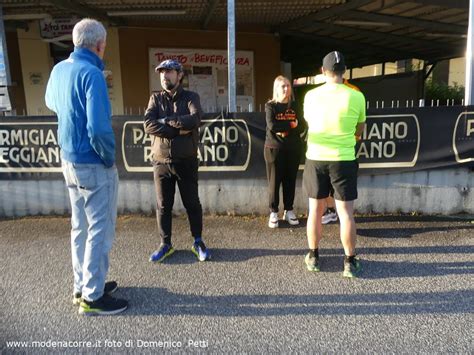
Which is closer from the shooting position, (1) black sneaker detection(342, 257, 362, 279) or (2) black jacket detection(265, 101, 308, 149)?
(1) black sneaker detection(342, 257, 362, 279)

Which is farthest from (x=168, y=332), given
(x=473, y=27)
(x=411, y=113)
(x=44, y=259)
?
(x=473, y=27)

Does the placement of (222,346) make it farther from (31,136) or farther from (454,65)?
(454,65)

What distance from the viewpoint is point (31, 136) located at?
5148 mm

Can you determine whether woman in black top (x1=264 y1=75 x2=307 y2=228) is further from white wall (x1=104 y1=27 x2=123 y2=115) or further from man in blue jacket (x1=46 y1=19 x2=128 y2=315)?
white wall (x1=104 y1=27 x2=123 y2=115)

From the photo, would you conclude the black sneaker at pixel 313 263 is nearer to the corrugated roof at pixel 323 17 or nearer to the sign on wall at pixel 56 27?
the corrugated roof at pixel 323 17

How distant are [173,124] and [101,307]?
1.61 m

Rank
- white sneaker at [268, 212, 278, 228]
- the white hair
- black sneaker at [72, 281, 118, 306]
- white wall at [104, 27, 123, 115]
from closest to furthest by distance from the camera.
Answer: the white hair
black sneaker at [72, 281, 118, 306]
white sneaker at [268, 212, 278, 228]
white wall at [104, 27, 123, 115]

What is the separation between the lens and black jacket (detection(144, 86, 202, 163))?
3.65 m

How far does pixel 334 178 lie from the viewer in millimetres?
3477

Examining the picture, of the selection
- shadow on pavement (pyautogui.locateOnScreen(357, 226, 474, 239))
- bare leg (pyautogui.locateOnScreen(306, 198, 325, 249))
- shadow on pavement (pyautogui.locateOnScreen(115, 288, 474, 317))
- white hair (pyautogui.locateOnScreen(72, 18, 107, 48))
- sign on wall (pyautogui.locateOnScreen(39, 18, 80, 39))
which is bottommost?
shadow on pavement (pyautogui.locateOnScreen(115, 288, 474, 317))

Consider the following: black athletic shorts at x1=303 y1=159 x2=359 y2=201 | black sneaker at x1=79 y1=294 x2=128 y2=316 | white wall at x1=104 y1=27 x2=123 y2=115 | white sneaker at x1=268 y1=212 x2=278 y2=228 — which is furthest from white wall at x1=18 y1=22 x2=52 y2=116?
black athletic shorts at x1=303 y1=159 x2=359 y2=201

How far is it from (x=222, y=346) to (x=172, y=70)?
230 cm

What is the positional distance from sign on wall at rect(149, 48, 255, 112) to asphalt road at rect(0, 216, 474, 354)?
20.7ft

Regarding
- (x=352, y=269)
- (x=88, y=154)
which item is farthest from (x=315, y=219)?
(x=88, y=154)
